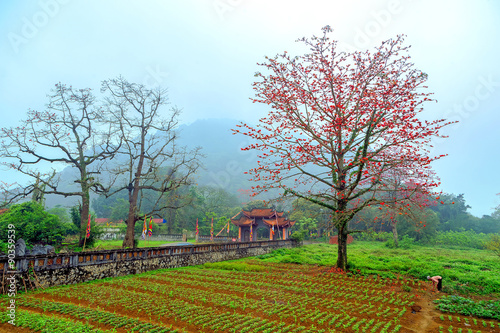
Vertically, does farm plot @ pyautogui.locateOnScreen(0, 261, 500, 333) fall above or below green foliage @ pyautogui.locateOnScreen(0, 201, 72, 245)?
below

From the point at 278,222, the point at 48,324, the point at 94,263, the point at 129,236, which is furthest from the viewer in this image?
the point at 278,222

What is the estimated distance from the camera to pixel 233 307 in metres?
→ 8.47

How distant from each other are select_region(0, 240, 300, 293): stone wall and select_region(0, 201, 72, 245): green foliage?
1123 cm

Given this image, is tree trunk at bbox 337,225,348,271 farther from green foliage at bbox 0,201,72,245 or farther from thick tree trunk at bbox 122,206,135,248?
green foliage at bbox 0,201,72,245

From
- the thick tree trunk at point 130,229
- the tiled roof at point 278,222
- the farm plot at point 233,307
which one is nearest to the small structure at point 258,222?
the tiled roof at point 278,222

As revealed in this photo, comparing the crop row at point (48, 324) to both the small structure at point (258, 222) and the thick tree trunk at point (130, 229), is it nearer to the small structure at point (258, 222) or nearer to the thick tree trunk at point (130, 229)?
the thick tree trunk at point (130, 229)

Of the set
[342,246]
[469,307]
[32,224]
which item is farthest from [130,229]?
[469,307]

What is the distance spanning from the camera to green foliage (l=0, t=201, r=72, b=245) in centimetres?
2022

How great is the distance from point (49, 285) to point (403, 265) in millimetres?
17101

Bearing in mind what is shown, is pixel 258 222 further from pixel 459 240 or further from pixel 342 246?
pixel 459 240

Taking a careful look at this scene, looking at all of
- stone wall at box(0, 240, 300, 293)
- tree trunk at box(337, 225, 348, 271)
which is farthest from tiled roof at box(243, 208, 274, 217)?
tree trunk at box(337, 225, 348, 271)

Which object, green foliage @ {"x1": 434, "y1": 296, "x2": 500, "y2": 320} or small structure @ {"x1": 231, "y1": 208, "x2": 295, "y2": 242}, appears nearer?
green foliage @ {"x1": 434, "y1": 296, "x2": 500, "y2": 320}

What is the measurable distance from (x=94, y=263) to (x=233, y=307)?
7.77 meters

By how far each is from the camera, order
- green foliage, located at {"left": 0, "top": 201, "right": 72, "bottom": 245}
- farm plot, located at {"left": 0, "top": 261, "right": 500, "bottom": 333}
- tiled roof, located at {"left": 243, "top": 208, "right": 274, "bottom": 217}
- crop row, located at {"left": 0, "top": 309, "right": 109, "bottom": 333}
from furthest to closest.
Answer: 1. tiled roof, located at {"left": 243, "top": 208, "right": 274, "bottom": 217}
2. green foliage, located at {"left": 0, "top": 201, "right": 72, "bottom": 245}
3. farm plot, located at {"left": 0, "top": 261, "right": 500, "bottom": 333}
4. crop row, located at {"left": 0, "top": 309, "right": 109, "bottom": 333}
